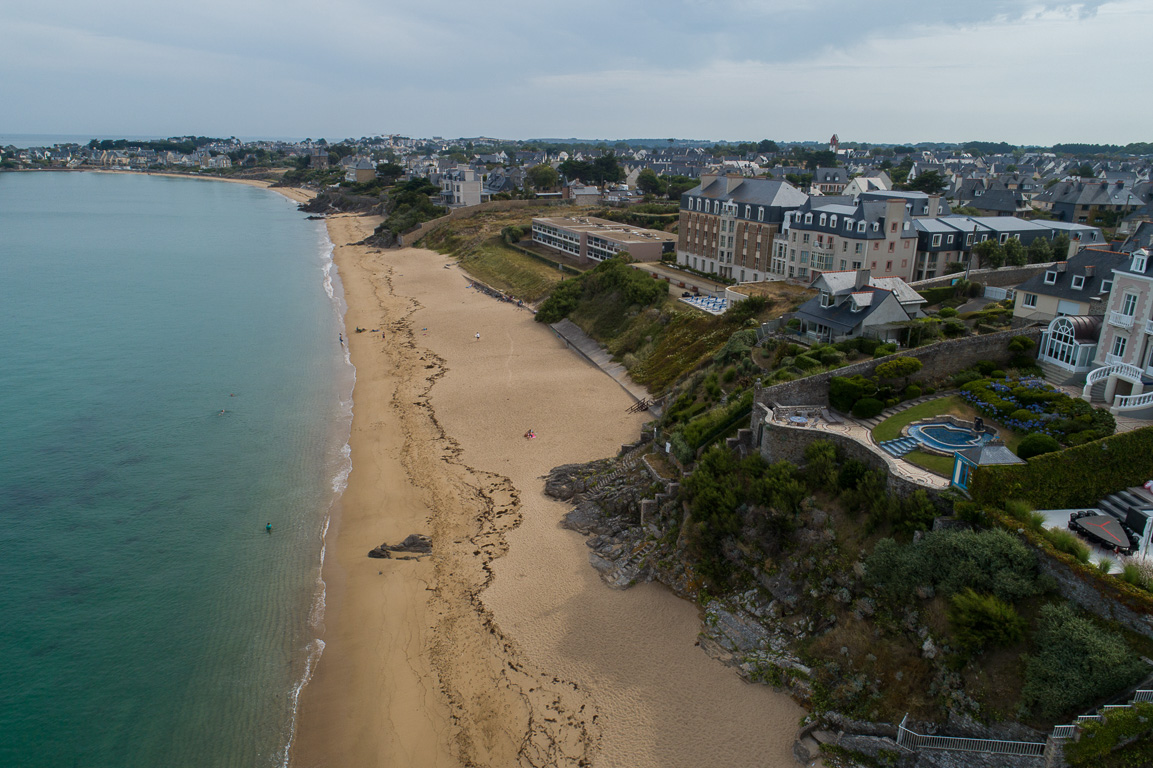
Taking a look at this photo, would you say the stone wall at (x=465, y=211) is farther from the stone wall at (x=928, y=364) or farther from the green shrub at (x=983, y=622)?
the green shrub at (x=983, y=622)

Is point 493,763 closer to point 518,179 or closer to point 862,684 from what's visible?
point 862,684

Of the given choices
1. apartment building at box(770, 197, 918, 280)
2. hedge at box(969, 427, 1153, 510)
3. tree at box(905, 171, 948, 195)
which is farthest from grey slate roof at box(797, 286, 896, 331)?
tree at box(905, 171, 948, 195)

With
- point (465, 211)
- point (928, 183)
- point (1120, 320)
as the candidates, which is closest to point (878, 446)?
point (1120, 320)

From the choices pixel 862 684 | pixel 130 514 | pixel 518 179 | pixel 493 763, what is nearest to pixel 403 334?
pixel 130 514

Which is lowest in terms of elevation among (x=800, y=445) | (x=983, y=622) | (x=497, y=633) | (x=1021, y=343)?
(x=497, y=633)

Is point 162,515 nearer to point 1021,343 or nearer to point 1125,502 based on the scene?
point 1125,502

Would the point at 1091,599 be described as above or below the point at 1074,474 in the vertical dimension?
below

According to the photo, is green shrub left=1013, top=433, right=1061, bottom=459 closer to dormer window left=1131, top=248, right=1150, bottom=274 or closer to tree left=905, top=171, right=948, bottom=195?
dormer window left=1131, top=248, right=1150, bottom=274
